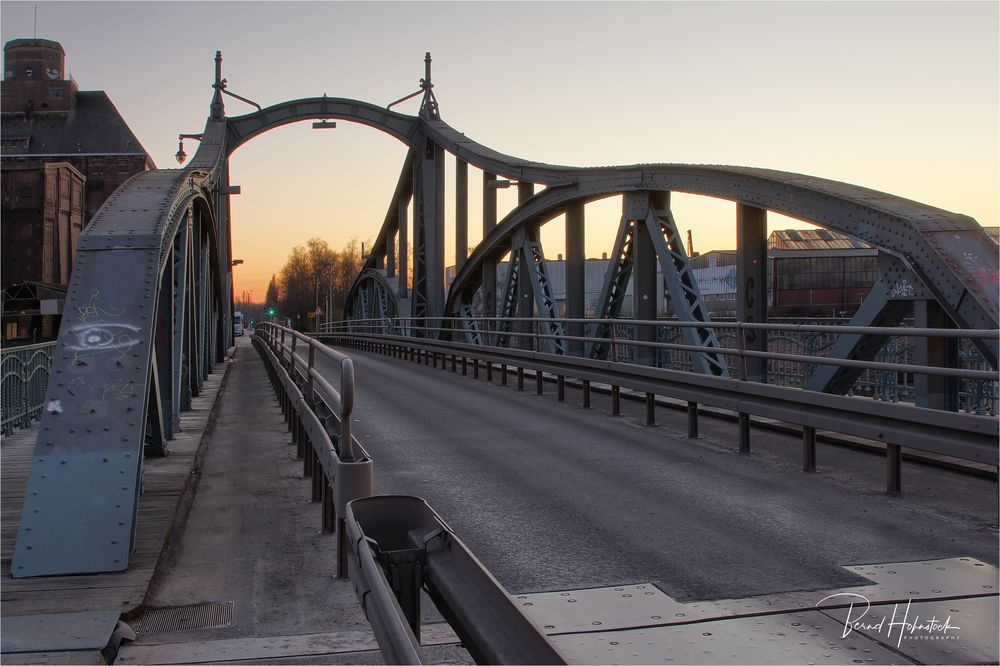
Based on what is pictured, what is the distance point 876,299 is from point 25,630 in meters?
7.19

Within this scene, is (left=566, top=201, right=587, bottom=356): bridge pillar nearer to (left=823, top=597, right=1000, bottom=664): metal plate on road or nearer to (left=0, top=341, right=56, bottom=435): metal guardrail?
(left=0, top=341, right=56, bottom=435): metal guardrail

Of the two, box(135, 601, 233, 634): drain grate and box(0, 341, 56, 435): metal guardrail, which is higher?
box(0, 341, 56, 435): metal guardrail

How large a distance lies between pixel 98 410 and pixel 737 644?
12.9 feet

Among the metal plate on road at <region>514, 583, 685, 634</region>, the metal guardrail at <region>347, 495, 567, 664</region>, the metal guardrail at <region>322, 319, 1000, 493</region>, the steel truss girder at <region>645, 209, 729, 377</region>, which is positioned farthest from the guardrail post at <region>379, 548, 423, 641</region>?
the steel truss girder at <region>645, 209, 729, 377</region>

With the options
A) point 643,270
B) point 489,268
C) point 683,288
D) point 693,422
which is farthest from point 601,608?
point 489,268

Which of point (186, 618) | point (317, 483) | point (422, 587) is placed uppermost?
point (422, 587)

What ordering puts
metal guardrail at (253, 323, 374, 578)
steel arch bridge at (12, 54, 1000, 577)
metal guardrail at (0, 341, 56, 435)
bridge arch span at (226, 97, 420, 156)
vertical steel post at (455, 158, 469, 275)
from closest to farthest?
metal guardrail at (253, 323, 374, 578)
steel arch bridge at (12, 54, 1000, 577)
metal guardrail at (0, 341, 56, 435)
vertical steel post at (455, 158, 469, 275)
bridge arch span at (226, 97, 420, 156)

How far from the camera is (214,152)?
93.1 ft

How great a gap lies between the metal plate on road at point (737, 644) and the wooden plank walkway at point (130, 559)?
7.75 ft

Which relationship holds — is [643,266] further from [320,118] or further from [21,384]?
[320,118]

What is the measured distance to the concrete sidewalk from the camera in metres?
4.22

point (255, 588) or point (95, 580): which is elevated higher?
point (95, 580)

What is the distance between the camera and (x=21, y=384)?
1249 cm

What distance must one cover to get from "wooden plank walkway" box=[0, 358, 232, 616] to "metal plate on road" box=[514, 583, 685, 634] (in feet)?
6.81
